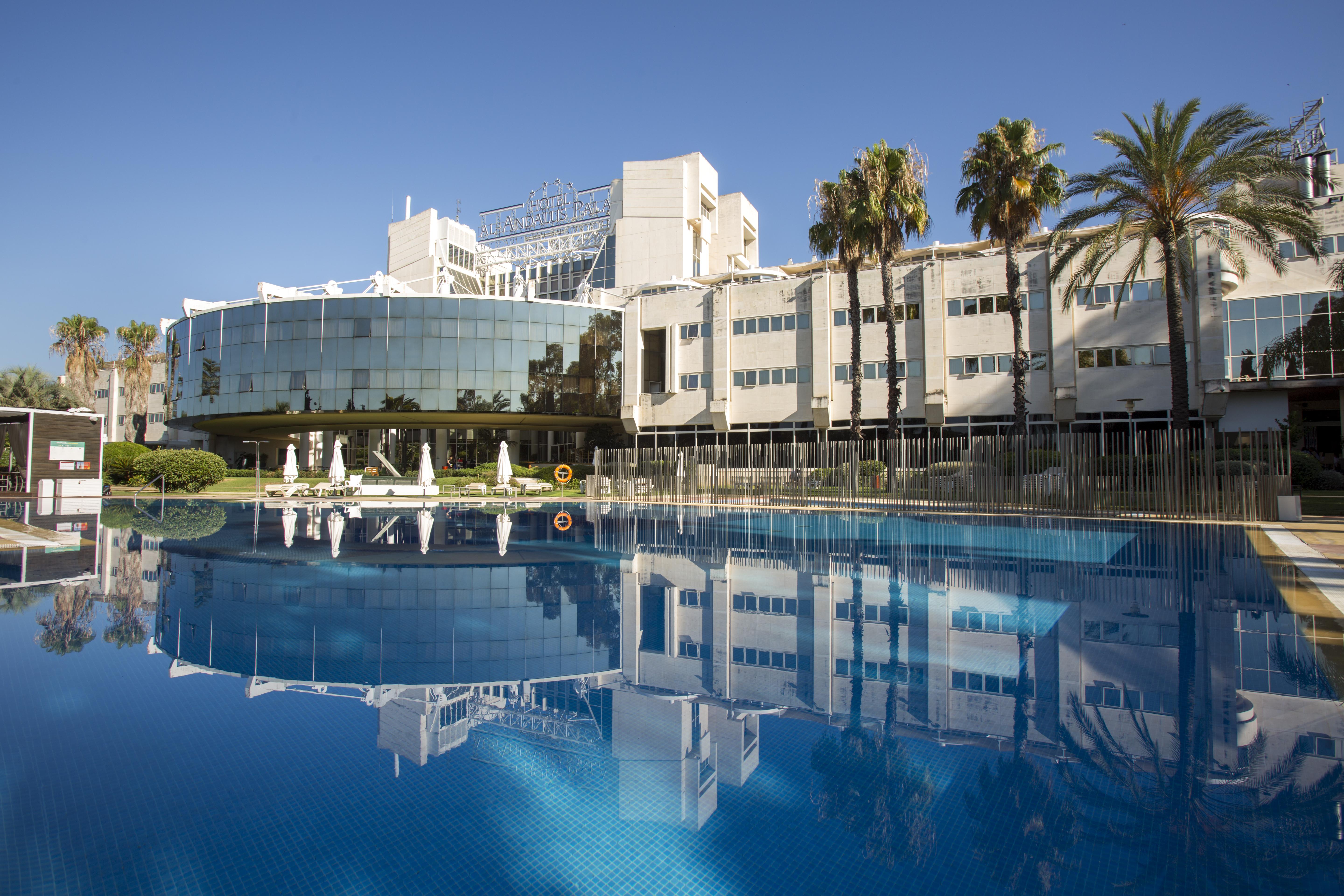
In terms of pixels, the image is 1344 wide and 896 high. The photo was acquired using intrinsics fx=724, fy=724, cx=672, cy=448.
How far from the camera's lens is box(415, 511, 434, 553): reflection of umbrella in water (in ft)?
52.9

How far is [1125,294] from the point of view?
34.9 m

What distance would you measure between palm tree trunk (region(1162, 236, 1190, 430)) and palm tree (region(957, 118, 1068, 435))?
5707 mm

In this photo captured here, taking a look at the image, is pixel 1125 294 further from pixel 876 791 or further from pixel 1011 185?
pixel 876 791

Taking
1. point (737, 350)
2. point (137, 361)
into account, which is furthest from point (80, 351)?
point (737, 350)

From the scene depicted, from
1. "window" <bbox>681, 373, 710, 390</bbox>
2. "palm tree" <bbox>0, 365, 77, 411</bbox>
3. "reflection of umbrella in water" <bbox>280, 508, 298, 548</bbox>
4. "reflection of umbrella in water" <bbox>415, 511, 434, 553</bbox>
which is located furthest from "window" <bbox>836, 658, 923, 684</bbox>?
"palm tree" <bbox>0, 365, 77, 411</bbox>

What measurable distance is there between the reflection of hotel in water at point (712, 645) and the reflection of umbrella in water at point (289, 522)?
2174 mm

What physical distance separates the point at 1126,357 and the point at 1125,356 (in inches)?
0.6

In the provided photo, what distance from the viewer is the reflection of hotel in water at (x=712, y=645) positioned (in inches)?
202

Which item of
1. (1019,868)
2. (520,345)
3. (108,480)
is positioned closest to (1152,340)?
(520,345)

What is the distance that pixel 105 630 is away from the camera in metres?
8.22

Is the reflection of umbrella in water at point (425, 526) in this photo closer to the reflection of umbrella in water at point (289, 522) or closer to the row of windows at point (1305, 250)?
the reflection of umbrella in water at point (289, 522)

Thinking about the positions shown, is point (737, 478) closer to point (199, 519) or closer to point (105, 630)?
point (199, 519)

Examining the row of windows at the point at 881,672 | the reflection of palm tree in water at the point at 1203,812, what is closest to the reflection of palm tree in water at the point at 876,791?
the row of windows at the point at 881,672

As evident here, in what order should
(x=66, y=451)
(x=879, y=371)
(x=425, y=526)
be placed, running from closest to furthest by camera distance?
(x=425, y=526) → (x=66, y=451) → (x=879, y=371)
